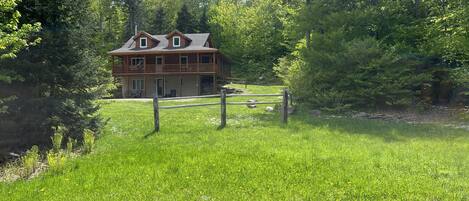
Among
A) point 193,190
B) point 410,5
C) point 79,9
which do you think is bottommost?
point 193,190

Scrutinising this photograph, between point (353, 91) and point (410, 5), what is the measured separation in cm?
636

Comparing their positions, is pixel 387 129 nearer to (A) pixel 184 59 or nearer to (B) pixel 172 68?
(B) pixel 172 68

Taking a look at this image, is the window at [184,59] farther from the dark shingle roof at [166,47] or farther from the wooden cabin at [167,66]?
the dark shingle roof at [166,47]

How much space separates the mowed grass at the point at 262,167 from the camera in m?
4.93

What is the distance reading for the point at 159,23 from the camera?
154ft

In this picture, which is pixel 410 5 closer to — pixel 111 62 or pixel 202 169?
pixel 202 169

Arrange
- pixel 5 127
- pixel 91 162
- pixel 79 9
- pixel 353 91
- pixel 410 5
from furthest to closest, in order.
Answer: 1. pixel 410 5
2. pixel 353 91
3. pixel 79 9
4. pixel 5 127
5. pixel 91 162

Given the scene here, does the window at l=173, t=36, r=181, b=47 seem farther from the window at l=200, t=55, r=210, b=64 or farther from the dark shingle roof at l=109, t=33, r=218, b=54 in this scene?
the window at l=200, t=55, r=210, b=64

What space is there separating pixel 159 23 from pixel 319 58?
34308 millimetres

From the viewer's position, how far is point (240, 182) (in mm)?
5348

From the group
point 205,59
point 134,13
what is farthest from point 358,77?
point 134,13

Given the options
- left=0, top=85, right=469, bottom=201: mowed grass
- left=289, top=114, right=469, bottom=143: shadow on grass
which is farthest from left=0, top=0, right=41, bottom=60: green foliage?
left=289, top=114, right=469, bottom=143: shadow on grass

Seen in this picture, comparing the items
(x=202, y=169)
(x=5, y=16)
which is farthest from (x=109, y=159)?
(x=5, y=16)

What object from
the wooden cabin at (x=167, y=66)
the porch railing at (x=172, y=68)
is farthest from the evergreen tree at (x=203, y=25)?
the porch railing at (x=172, y=68)
